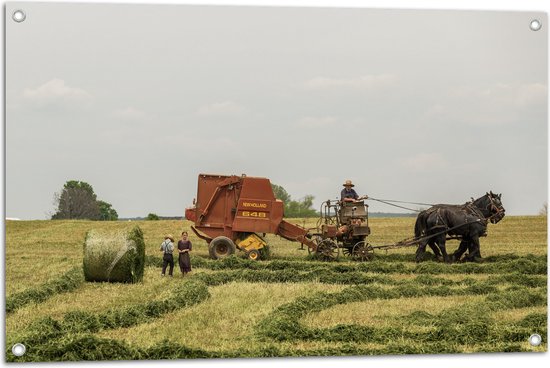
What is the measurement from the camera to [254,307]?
13.4m

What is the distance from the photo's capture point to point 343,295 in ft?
46.8

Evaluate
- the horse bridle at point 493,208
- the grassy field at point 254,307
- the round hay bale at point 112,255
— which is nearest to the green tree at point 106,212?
the grassy field at point 254,307

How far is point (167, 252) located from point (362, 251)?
5.05 meters

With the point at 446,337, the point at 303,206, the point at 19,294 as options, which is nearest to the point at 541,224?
the point at 446,337

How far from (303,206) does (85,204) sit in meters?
4.17

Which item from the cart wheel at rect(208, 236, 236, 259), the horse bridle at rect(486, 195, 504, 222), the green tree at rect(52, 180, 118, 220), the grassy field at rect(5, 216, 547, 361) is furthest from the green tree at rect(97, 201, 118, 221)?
the cart wheel at rect(208, 236, 236, 259)

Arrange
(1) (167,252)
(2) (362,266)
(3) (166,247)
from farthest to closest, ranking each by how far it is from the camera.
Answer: (2) (362,266) < (3) (166,247) < (1) (167,252)

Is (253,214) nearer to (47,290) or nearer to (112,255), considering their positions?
(112,255)

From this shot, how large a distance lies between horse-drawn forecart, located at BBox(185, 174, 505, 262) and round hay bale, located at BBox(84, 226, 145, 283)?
128 inches

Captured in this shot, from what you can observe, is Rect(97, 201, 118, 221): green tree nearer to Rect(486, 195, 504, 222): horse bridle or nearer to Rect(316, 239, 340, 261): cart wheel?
Rect(486, 195, 504, 222): horse bridle

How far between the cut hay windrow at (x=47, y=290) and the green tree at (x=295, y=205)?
143 inches

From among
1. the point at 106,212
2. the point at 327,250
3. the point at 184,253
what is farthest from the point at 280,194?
the point at 106,212

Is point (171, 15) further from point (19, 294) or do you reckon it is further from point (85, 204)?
point (19, 294)

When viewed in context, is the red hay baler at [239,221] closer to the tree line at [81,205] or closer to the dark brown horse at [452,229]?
the dark brown horse at [452,229]
